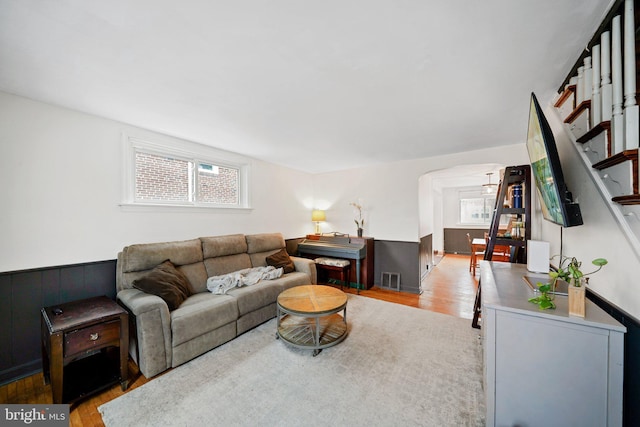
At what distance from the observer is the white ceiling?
3.70 ft

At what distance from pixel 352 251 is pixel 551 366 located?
2.98 metres

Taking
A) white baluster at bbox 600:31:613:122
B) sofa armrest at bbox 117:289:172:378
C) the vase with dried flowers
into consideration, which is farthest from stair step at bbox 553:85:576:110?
sofa armrest at bbox 117:289:172:378

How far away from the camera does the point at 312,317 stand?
93.7 inches

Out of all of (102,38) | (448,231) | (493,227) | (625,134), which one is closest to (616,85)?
(625,134)

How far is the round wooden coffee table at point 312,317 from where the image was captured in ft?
7.28

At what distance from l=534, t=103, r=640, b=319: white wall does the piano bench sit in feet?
9.26

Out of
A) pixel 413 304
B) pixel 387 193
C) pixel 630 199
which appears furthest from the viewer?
pixel 387 193

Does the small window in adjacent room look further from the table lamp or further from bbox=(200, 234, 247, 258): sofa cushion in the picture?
bbox=(200, 234, 247, 258): sofa cushion

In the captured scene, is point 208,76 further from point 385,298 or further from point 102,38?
point 385,298

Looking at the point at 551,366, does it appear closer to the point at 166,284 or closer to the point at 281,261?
the point at 166,284

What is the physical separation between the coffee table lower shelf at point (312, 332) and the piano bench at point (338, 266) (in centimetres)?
114

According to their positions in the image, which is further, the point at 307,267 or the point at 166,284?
the point at 307,267

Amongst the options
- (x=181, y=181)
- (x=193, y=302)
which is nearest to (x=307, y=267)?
(x=193, y=302)

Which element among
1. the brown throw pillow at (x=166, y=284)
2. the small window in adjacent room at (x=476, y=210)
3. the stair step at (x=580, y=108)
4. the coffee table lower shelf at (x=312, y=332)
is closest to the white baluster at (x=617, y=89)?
the stair step at (x=580, y=108)
